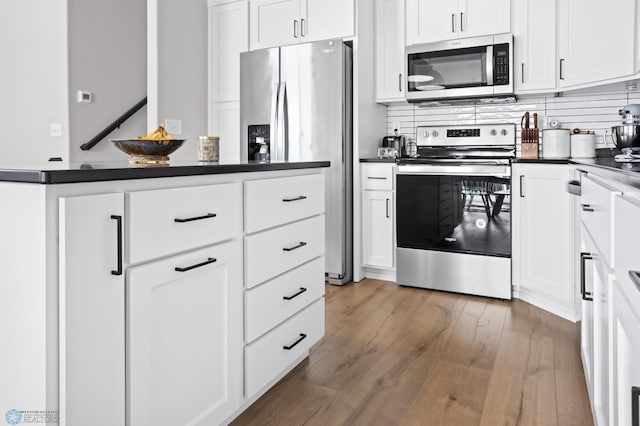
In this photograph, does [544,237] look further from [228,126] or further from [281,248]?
[228,126]

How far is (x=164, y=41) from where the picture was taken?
13.0ft

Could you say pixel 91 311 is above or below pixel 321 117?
below

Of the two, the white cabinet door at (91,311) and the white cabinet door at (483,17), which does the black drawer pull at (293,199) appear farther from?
the white cabinet door at (483,17)

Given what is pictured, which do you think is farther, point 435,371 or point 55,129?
point 55,129

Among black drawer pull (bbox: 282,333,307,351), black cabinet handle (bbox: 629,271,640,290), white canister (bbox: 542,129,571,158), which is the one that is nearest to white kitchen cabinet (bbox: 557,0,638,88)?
white canister (bbox: 542,129,571,158)

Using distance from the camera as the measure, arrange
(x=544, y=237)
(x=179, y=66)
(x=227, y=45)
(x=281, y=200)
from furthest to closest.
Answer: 1. (x=227, y=45)
2. (x=179, y=66)
3. (x=544, y=237)
4. (x=281, y=200)

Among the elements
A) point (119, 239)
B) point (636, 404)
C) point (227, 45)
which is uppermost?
point (227, 45)

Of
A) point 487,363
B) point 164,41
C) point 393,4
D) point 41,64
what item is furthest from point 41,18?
point 487,363

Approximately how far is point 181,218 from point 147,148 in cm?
35

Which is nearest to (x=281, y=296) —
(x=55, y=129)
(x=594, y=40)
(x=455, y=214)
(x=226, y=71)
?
(x=455, y=214)

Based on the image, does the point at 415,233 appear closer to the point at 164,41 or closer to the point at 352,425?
the point at 352,425

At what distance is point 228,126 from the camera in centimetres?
432

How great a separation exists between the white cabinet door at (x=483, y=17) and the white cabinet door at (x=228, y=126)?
2034mm

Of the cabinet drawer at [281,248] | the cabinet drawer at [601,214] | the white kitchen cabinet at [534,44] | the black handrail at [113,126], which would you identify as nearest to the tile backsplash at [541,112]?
the white kitchen cabinet at [534,44]
